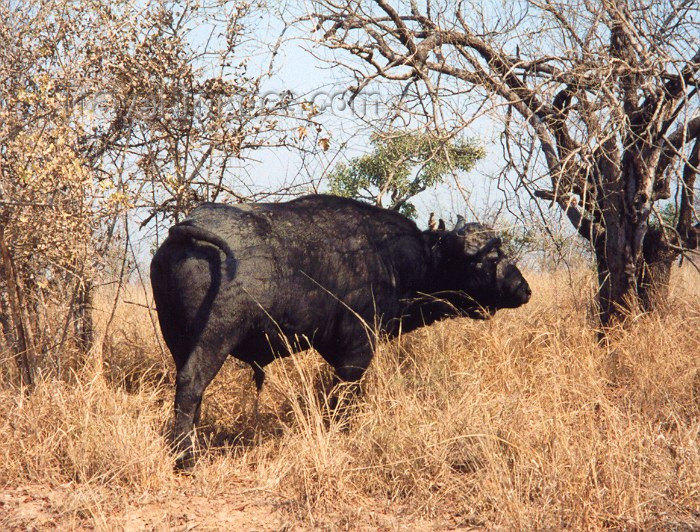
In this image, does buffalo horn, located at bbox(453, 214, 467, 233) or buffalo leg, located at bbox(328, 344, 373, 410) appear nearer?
buffalo leg, located at bbox(328, 344, 373, 410)

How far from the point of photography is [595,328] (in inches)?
270

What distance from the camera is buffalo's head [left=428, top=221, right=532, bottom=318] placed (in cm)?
611

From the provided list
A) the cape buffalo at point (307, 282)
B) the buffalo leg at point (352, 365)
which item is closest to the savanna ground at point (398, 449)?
the buffalo leg at point (352, 365)

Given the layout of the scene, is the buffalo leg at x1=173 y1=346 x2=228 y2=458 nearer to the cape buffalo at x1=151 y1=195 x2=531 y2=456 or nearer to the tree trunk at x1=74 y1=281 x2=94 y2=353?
the cape buffalo at x1=151 y1=195 x2=531 y2=456

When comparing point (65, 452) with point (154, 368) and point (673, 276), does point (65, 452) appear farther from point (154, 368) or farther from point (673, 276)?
point (673, 276)

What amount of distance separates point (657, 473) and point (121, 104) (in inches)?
190

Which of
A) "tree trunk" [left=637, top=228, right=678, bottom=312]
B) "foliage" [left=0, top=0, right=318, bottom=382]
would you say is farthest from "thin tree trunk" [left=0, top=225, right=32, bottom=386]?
"tree trunk" [left=637, top=228, right=678, bottom=312]

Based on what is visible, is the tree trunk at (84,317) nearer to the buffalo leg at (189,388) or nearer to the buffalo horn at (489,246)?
the buffalo leg at (189,388)

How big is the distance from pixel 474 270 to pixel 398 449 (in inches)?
81.4

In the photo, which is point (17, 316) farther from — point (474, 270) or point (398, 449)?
point (474, 270)

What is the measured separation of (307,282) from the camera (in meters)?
5.12

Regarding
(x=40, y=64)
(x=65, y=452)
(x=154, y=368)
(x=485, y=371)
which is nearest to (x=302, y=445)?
(x=65, y=452)

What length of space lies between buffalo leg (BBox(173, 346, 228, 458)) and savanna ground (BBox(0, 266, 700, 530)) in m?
0.12

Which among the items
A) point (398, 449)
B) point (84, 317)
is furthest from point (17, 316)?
point (398, 449)
